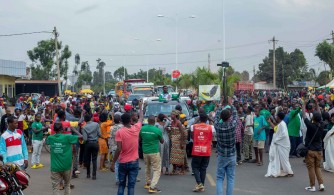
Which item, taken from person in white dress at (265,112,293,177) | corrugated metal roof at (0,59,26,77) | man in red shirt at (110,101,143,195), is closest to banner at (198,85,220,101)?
person in white dress at (265,112,293,177)

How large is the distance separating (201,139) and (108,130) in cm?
362

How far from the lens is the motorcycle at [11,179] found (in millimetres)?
7305

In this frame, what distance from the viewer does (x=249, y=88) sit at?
6981 cm

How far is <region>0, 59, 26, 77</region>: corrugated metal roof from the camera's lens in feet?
160

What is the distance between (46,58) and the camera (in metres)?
60.4

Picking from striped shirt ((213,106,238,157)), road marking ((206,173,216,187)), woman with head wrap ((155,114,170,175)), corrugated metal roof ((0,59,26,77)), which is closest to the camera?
striped shirt ((213,106,238,157))

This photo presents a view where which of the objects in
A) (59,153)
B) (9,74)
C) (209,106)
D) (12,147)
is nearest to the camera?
(59,153)

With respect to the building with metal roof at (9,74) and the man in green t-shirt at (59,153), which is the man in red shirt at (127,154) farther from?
the building with metal roof at (9,74)

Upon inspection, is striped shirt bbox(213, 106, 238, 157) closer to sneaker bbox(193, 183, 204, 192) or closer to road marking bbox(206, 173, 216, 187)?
sneaker bbox(193, 183, 204, 192)

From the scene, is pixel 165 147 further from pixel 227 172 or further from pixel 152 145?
pixel 227 172

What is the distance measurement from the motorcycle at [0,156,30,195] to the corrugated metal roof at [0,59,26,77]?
43.1 meters

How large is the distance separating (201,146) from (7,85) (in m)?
43.0

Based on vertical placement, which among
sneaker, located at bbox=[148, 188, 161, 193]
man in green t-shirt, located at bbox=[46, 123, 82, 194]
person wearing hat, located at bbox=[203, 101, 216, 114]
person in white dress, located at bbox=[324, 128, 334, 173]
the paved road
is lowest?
the paved road

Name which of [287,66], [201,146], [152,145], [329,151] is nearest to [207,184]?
[201,146]
